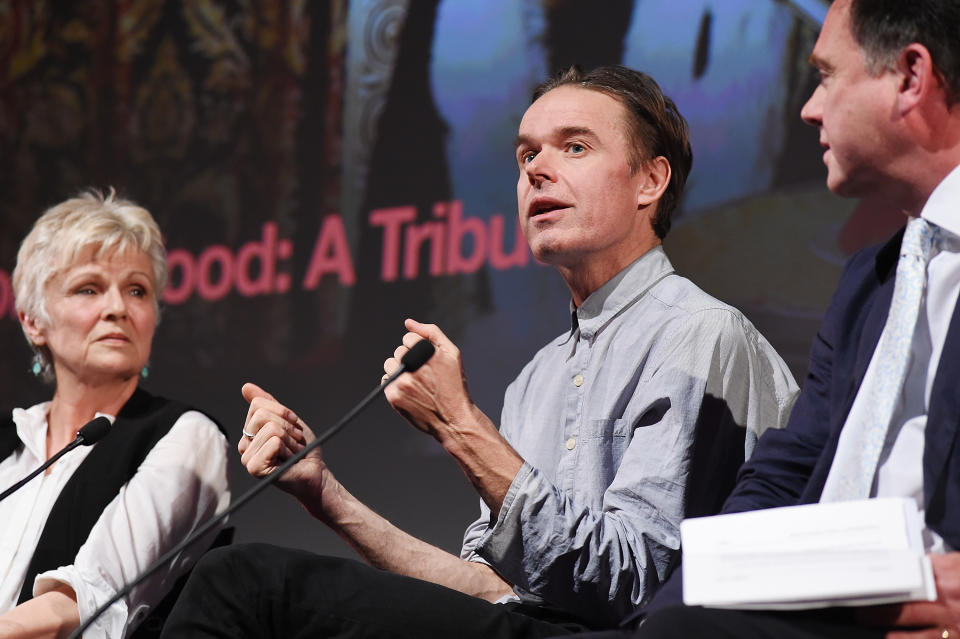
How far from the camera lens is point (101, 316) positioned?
101 inches

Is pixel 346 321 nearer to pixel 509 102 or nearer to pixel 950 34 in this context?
pixel 509 102

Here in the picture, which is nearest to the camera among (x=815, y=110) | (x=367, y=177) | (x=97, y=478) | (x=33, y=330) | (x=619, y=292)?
(x=815, y=110)

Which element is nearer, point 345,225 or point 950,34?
point 950,34

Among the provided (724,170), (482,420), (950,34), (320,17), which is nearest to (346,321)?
(320,17)

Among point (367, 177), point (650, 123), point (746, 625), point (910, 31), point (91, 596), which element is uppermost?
point (910, 31)

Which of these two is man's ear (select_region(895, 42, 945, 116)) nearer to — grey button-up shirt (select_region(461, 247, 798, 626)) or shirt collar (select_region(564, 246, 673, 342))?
grey button-up shirt (select_region(461, 247, 798, 626))

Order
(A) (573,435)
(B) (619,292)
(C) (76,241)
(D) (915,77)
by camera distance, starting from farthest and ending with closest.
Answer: (C) (76,241) < (B) (619,292) < (A) (573,435) < (D) (915,77)

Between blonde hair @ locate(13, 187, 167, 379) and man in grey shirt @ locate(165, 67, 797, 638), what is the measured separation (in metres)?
0.86

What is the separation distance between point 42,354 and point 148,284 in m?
0.36

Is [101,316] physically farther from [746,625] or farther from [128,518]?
[746,625]

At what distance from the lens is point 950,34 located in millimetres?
1368

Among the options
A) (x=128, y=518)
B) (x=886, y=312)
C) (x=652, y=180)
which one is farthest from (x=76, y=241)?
(x=886, y=312)

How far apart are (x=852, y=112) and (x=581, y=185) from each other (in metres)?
0.70

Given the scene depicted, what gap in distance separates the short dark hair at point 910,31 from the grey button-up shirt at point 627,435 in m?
0.56
